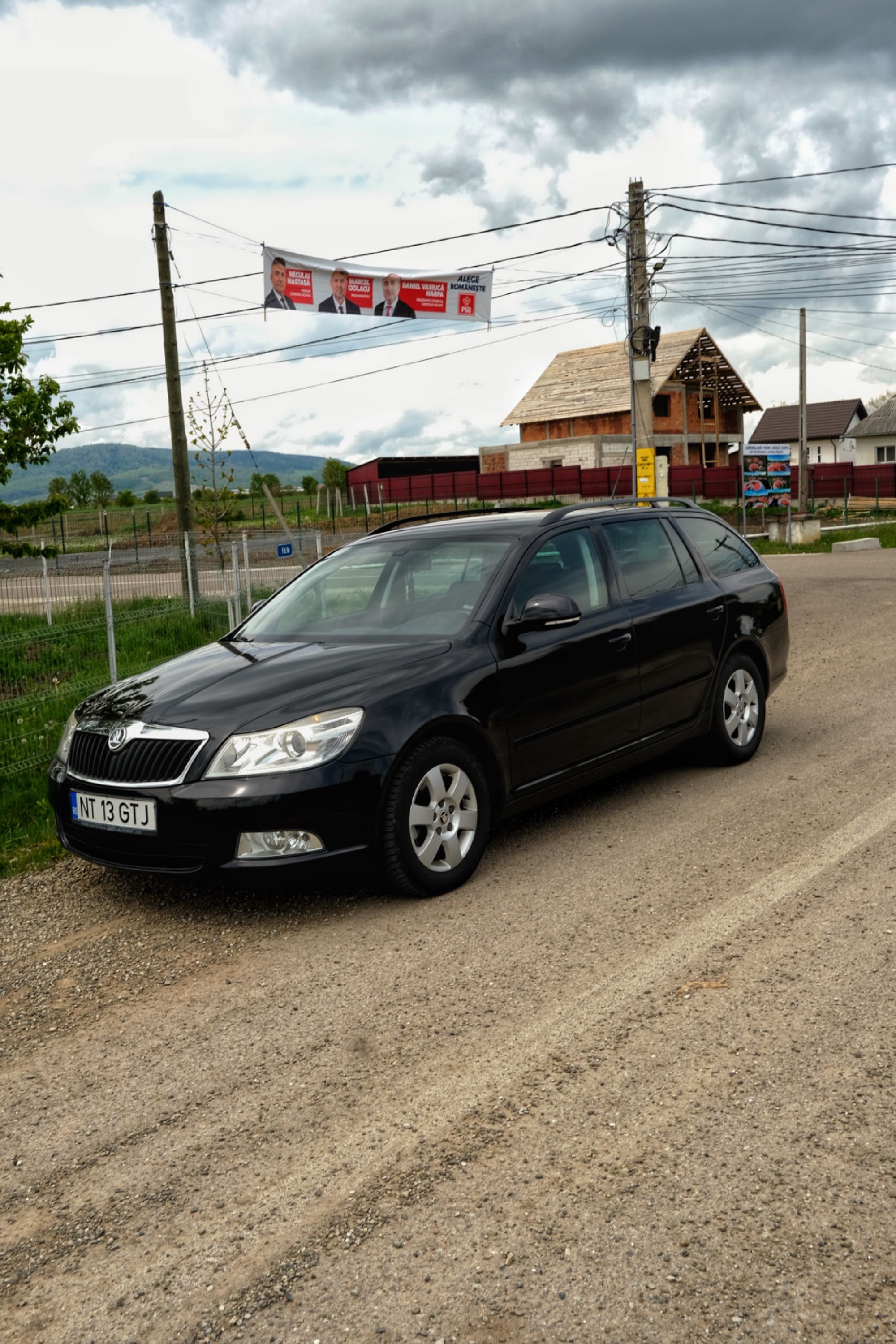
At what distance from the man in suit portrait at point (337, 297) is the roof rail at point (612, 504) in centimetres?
1633

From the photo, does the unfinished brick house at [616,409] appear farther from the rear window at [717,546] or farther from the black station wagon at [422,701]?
the black station wagon at [422,701]

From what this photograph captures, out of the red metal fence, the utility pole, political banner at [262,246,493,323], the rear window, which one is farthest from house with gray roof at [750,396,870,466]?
the rear window

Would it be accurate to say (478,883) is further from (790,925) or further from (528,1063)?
(528,1063)

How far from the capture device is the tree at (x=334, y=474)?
88375 millimetres

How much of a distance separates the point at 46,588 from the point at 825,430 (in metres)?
77.1

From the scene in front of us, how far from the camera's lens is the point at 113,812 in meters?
4.78

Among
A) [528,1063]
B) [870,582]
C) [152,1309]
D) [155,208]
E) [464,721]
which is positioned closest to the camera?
[152,1309]

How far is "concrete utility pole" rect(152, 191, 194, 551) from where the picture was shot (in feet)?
64.2

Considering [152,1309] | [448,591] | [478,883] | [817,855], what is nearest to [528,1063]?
[152,1309]

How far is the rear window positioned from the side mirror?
1.79 m

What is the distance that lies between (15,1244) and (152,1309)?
0.48 meters

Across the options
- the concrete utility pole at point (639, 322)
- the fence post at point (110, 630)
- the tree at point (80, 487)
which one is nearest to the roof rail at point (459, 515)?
the fence post at point (110, 630)

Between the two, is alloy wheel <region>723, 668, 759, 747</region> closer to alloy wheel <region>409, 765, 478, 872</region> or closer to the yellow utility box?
alloy wheel <region>409, 765, 478, 872</region>

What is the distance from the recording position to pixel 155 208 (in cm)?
1952
